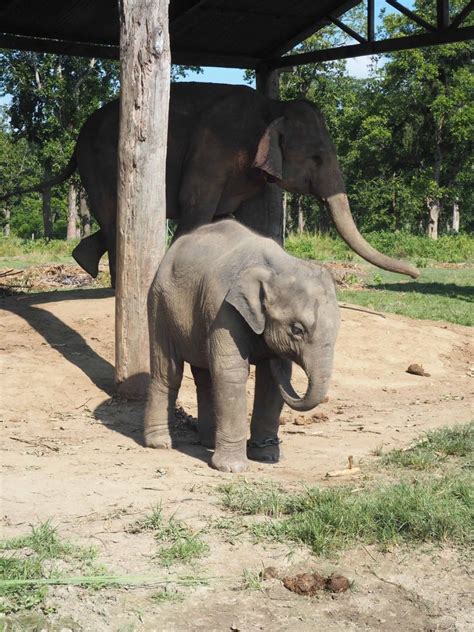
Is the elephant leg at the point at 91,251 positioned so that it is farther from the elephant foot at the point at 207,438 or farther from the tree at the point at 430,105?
the tree at the point at 430,105

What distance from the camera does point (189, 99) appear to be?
1094cm

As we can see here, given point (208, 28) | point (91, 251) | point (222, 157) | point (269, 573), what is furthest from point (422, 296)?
point (269, 573)

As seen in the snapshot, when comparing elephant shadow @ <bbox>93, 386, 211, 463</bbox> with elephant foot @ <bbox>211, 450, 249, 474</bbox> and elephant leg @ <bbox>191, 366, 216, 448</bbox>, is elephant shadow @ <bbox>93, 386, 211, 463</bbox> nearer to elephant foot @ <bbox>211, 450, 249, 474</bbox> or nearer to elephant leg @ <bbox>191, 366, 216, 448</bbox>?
elephant leg @ <bbox>191, 366, 216, 448</bbox>

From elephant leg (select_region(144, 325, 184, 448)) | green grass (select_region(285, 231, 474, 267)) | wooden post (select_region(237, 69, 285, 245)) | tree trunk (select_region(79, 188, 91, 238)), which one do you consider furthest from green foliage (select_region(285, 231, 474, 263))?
elephant leg (select_region(144, 325, 184, 448))

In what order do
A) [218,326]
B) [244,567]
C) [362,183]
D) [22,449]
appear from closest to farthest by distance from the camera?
[244,567]
[218,326]
[22,449]
[362,183]

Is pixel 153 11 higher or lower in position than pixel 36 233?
higher

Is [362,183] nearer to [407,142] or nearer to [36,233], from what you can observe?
[407,142]

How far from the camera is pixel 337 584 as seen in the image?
14.1 ft

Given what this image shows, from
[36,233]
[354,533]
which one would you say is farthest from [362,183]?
[354,533]

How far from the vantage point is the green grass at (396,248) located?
23891mm

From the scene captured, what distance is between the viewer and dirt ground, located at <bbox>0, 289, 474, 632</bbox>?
409 centimetres

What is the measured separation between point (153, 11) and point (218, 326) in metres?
3.13

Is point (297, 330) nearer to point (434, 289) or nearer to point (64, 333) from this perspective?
point (64, 333)

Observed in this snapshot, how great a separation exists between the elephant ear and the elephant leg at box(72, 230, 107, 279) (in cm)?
240
